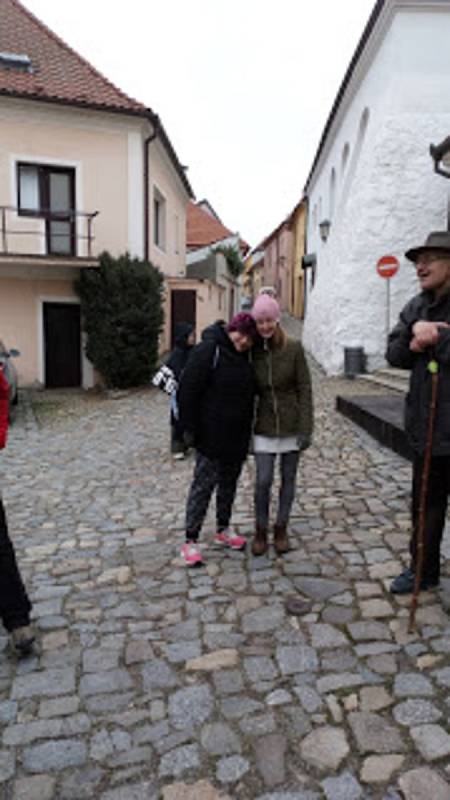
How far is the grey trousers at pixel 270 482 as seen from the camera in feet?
12.3

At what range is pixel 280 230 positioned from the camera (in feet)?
133

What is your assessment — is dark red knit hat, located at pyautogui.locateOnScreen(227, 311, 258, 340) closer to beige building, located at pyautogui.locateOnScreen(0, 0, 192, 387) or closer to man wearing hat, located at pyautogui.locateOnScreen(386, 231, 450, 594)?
man wearing hat, located at pyautogui.locateOnScreen(386, 231, 450, 594)

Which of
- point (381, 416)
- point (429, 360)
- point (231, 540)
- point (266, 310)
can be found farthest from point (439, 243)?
point (381, 416)

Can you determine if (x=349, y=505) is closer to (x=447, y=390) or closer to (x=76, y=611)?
(x=447, y=390)

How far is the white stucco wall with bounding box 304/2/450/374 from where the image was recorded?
12.1 metres

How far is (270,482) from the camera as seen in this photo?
377cm

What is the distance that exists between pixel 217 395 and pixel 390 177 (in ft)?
37.3

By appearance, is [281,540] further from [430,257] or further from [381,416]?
[381,416]

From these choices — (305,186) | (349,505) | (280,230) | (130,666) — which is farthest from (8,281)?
(280,230)

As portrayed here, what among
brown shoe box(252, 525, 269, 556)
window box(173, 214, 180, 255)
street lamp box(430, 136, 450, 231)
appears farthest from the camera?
window box(173, 214, 180, 255)

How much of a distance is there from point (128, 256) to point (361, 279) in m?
5.52

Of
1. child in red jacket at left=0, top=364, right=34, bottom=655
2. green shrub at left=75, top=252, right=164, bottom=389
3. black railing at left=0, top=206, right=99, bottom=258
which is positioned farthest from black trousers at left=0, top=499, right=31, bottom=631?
black railing at left=0, top=206, right=99, bottom=258

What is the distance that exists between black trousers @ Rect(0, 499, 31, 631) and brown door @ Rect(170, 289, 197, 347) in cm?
1498

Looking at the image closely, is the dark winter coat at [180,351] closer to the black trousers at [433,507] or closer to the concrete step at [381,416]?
the concrete step at [381,416]
